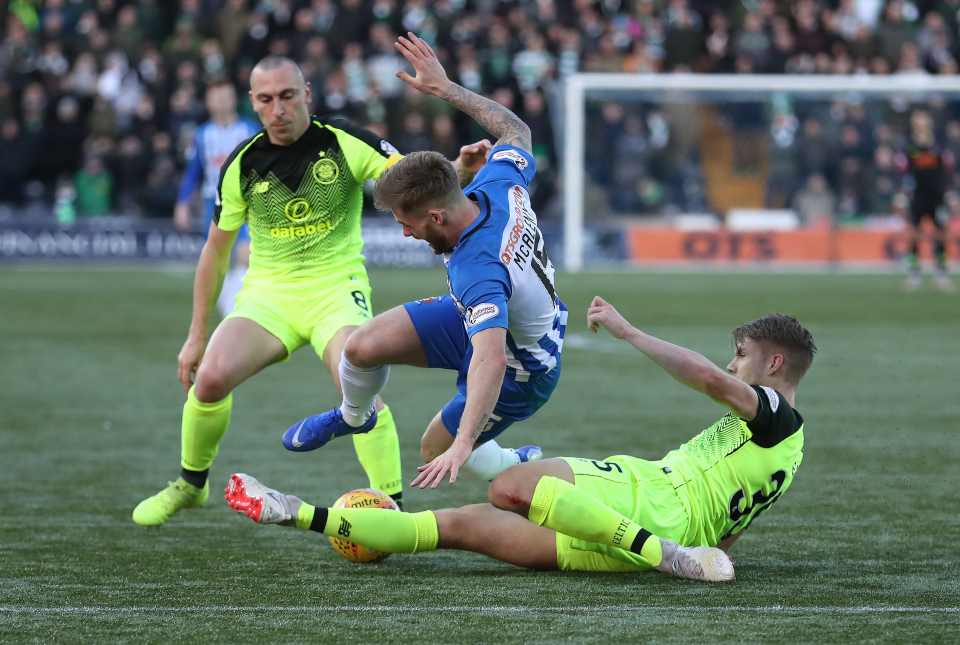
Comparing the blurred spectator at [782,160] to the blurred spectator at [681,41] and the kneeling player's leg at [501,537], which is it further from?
the kneeling player's leg at [501,537]

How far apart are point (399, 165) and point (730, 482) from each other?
1.49m

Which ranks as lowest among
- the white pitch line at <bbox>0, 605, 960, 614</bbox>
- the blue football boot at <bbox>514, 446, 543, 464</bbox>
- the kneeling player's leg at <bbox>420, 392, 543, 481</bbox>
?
the white pitch line at <bbox>0, 605, 960, 614</bbox>

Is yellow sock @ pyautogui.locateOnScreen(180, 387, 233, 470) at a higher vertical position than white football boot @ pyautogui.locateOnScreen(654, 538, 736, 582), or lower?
higher

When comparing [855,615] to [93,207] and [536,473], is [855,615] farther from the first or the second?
[93,207]

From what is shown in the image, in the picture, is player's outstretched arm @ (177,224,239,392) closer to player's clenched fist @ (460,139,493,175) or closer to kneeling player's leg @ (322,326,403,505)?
kneeling player's leg @ (322,326,403,505)

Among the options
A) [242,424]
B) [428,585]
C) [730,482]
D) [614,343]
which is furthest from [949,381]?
[428,585]

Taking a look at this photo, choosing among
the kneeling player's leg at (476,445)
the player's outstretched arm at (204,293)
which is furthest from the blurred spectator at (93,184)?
the kneeling player's leg at (476,445)

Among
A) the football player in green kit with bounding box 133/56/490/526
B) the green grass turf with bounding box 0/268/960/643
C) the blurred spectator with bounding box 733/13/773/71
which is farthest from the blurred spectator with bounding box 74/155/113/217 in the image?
the football player in green kit with bounding box 133/56/490/526

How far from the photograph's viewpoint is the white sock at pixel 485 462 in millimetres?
4695

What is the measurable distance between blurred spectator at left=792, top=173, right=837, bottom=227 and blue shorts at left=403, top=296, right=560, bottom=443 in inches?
687

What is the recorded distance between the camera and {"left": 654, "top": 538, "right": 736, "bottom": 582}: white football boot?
4.10m

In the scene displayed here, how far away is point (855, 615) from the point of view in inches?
146

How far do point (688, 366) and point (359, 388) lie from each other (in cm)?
135

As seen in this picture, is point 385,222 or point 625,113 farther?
point 625,113
